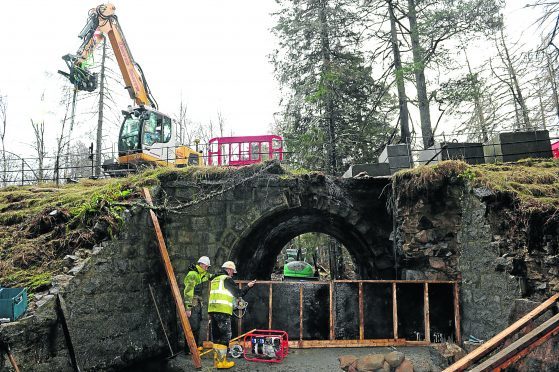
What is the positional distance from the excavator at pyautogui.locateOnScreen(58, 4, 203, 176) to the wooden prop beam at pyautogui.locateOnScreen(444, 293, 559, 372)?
414 inches

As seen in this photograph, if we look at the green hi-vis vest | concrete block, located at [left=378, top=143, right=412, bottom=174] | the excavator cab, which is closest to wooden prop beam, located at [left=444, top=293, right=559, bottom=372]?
the green hi-vis vest

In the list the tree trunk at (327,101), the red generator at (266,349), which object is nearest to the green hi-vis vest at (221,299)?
the red generator at (266,349)

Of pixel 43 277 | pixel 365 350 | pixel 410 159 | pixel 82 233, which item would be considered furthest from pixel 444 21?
pixel 43 277

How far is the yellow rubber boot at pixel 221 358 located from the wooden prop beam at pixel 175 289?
0.39 m

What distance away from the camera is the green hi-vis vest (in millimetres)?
7090

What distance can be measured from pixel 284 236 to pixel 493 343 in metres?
12.0

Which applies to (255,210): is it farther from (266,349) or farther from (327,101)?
(327,101)

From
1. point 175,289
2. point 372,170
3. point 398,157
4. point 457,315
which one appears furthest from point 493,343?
point 398,157

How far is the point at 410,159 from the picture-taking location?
36.4ft

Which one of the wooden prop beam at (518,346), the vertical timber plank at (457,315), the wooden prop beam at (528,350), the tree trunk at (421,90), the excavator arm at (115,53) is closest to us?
the wooden prop beam at (518,346)

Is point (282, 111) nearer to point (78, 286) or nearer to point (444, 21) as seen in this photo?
point (444, 21)

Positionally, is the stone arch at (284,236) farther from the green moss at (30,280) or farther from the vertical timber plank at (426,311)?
the green moss at (30,280)

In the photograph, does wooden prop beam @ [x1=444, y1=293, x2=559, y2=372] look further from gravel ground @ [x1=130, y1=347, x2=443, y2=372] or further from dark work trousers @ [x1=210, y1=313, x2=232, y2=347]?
dark work trousers @ [x1=210, y1=313, x2=232, y2=347]

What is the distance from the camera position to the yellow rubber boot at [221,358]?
23.4ft
